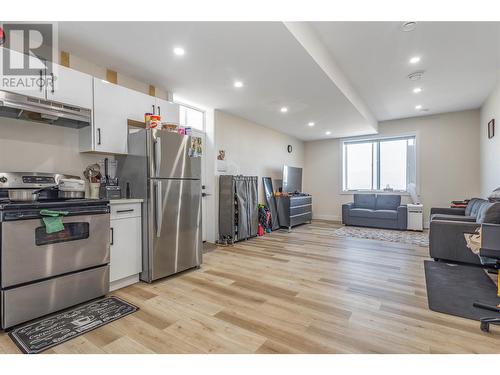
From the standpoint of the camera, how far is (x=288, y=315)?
213 cm

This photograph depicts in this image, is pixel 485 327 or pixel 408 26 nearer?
pixel 485 327

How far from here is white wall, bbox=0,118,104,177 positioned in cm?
232

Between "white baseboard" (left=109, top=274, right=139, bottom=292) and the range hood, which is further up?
the range hood

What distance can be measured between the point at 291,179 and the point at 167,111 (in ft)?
13.6

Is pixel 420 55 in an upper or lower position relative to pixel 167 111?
upper

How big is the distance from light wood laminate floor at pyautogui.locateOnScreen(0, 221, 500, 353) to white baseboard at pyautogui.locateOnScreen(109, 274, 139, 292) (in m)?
0.08

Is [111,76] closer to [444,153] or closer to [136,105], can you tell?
[136,105]

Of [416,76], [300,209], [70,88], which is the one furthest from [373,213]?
[70,88]

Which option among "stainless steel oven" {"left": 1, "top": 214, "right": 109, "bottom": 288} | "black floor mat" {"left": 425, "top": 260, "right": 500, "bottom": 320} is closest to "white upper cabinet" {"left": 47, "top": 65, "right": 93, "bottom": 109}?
"stainless steel oven" {"left": 1, "top": 214, "right": 109, "bottom": 288}

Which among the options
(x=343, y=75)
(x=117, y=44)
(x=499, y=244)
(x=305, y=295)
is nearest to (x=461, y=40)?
(x=343, y=75)

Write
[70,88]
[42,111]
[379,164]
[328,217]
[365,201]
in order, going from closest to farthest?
[42,111] → [70,88] → [365,201] → [379,164] → [328,217]

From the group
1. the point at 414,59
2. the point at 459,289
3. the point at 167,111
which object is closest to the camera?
the point at 459,289

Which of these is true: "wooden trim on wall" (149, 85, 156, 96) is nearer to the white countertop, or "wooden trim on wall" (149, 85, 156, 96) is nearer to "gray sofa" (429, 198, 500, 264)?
the white countertop

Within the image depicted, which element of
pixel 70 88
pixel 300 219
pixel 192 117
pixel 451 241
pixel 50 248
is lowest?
pixel 300 219
